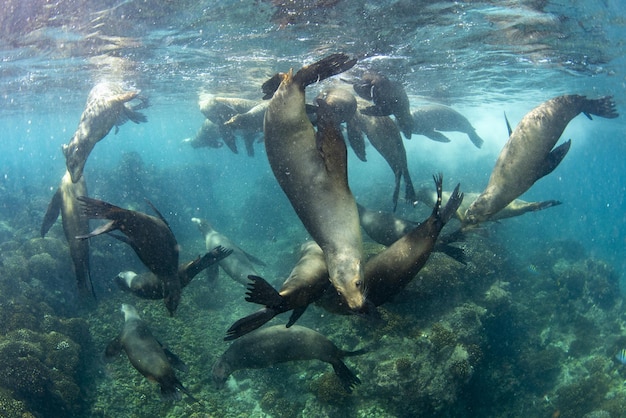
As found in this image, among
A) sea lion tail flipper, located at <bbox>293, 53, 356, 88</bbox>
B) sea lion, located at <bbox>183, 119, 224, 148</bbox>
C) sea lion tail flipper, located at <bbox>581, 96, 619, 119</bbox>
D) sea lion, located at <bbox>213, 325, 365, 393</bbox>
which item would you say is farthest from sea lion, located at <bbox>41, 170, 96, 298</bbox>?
sea lion, located at <bbox>183, 119, 224, 148</bbox>

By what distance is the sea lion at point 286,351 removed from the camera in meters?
5.98

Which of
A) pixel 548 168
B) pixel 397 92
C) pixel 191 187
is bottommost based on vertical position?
pixel 191 187

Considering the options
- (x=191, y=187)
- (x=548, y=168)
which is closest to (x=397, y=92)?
(x=548, y=168)

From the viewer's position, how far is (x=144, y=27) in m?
11.3

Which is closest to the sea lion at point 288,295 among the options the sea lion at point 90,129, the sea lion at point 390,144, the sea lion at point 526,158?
the sea lion at point 526,158

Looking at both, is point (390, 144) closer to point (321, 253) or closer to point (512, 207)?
point (512, 207)

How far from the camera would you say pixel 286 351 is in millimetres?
6145

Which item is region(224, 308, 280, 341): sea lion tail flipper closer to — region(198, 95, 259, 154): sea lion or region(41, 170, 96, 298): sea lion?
region(41, 170, 96, 298): sea lion

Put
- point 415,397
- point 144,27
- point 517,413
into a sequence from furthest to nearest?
point 144,27 < point 517,413 < point 415,397

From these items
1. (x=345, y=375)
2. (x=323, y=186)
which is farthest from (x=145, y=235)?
(x=345, y=375)

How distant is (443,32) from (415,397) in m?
10.4

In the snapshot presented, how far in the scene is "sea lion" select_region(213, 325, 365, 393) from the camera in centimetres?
598

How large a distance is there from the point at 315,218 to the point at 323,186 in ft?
0.99

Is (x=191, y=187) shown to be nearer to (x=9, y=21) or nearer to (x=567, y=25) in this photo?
(x=9, y=21)
